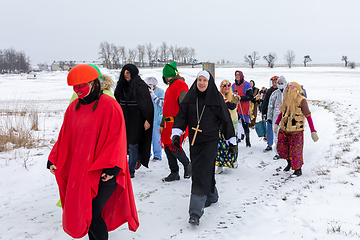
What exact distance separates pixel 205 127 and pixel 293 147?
2.47 m

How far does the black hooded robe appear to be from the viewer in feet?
11.9

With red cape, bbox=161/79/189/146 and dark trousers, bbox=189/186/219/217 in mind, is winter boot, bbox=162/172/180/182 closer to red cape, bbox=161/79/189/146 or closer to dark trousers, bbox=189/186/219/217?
red cape, bbox=161/79/189/146

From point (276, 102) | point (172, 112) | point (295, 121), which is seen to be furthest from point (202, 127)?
point (276, 102)

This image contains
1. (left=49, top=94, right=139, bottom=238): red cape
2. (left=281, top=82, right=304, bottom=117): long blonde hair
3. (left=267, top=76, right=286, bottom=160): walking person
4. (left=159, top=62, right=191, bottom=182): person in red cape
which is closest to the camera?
(left=49, top=94, right=139, bottom=238): red cape

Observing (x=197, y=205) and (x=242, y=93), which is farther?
(x=242, y=93)

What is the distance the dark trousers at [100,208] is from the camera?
2.58 metres

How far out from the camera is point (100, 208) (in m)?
2.59

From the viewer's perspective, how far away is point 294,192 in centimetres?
441

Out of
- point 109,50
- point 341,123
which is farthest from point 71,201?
point 109,50

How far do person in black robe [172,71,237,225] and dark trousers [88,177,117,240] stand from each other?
4.14 feet

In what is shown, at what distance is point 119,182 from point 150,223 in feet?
4.08

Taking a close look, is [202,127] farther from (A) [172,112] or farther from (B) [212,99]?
(A) [172,112]

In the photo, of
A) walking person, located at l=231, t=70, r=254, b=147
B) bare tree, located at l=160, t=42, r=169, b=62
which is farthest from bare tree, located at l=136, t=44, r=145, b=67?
walking person, located at l=231, t=70, r=254, b=147

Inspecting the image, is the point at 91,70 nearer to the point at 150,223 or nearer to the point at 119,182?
the point at 119,182
